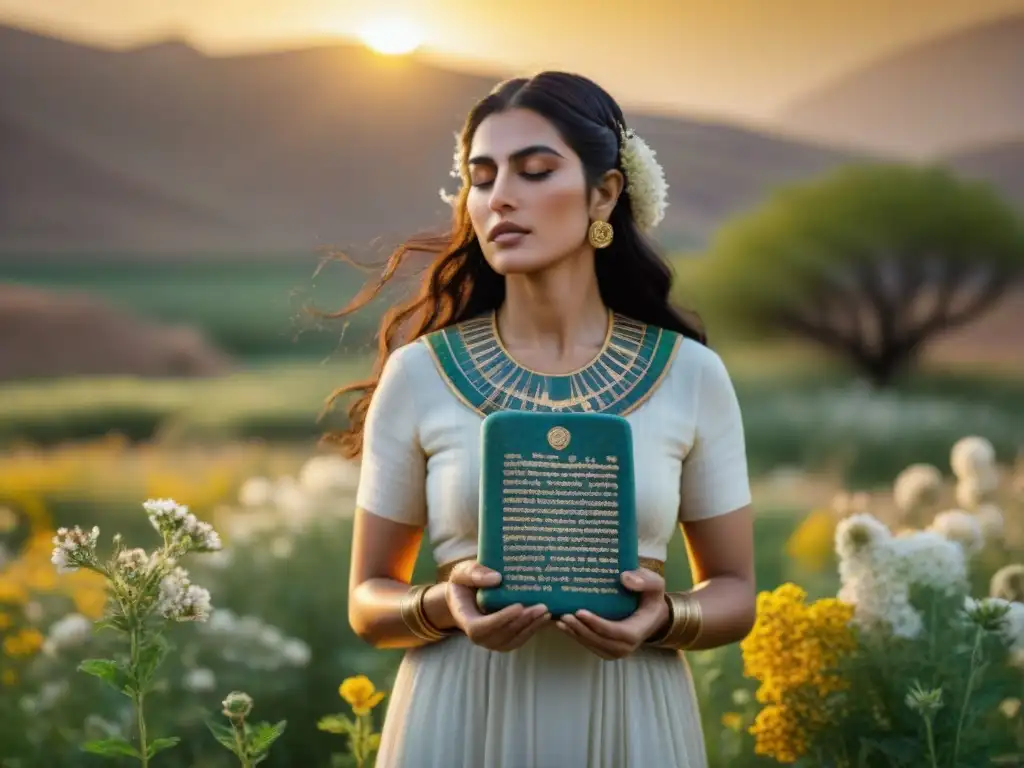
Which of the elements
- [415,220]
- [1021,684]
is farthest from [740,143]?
[1021,684]

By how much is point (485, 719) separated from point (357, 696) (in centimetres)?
73

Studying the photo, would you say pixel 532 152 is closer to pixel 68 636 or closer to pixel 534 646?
pixel 534 646

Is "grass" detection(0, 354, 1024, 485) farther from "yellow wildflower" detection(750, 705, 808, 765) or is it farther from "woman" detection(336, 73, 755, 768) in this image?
"woman" detection(336, 73, 755, 768)

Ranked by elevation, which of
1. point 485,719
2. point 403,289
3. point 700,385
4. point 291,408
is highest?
point 291,408

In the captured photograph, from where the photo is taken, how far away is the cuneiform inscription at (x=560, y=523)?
2072 mm

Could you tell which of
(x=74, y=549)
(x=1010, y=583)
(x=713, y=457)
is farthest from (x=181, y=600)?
(x=1010, y=583)

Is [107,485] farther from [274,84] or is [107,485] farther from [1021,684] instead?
[1021,684]

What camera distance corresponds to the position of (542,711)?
7.47 ft

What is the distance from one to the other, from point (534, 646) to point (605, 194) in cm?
74

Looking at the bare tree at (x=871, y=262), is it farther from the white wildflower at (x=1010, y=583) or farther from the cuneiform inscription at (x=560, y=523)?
the cuneiform inscription at (x=560, y=523)

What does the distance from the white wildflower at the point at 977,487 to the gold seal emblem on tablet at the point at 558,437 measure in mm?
2153

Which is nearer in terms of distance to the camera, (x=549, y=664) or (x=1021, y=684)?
(x=549, y=664)

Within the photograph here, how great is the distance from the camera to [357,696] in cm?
298

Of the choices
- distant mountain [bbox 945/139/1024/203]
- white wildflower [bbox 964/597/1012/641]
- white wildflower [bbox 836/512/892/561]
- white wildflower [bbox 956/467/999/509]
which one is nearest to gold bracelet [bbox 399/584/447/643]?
white wildflower [bbox 964/597/1012/641]
